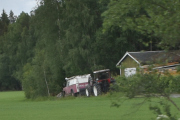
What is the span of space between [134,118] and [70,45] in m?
31.0

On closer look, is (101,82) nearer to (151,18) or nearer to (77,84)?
(77,84)

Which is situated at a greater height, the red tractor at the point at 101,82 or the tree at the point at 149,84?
the tree at the point at 149,84

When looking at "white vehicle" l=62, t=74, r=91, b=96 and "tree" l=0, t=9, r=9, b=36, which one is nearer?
"white vehicle" l=62, t=74, r=91, b=96

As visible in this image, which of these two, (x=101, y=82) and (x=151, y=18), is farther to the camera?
(x=101, y=82)

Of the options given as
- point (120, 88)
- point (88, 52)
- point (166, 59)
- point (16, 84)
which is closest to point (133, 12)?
point (166, 59)

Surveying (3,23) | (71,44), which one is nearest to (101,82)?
(71,44)

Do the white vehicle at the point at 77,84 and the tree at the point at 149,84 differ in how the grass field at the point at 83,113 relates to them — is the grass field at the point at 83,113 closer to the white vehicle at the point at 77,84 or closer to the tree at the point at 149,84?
the tree at the point at 149,84

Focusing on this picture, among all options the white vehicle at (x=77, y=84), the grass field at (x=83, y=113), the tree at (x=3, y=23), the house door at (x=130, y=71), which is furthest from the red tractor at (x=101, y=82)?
the tree at (x=3, y=23)

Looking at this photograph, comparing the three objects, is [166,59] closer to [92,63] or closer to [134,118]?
[134,118]

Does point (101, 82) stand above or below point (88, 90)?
above

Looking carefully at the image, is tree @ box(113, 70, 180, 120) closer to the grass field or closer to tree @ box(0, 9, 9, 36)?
the grass field

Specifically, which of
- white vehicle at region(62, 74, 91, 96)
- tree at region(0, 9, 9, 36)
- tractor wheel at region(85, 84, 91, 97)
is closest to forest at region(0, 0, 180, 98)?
white vehicle at region(62, 74, 91, 96)

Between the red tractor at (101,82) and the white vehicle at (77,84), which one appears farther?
the white vehicle at (77,84)

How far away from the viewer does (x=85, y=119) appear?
1850 centimetres
